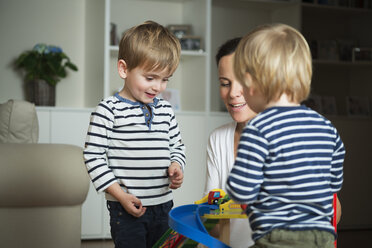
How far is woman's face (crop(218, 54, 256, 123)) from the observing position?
171cm

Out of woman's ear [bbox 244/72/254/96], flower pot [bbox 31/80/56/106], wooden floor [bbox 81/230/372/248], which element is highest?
woman's ear [bbox 244/72/254/96]

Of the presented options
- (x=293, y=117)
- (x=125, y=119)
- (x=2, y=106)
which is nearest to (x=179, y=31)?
(x=2, y=106)

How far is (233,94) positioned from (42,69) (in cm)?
258

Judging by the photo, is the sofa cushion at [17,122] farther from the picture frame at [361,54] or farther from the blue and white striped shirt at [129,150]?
the picture frame at [361,54]

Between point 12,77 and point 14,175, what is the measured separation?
1942 millimetres

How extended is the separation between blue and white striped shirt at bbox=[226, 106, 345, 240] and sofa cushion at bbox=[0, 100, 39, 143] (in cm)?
181

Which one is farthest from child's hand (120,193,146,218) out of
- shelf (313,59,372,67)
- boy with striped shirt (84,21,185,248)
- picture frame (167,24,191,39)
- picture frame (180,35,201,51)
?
shelf (313,59,372,67)

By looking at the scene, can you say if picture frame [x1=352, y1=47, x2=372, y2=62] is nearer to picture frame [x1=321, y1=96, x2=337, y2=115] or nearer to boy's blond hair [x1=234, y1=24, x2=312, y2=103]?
picture frame [x1=321, y1=96, x2=337, y2=115]

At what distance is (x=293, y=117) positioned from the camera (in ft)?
3.62

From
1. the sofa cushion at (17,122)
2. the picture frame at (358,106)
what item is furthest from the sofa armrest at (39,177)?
the picture frame at (358,106)

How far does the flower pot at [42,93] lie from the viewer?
386 centimetres

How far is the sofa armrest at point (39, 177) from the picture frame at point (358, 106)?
2871mm

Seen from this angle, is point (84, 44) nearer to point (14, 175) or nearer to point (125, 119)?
point (14, 175)

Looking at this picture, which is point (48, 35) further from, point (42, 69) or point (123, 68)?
point (123, 68)
